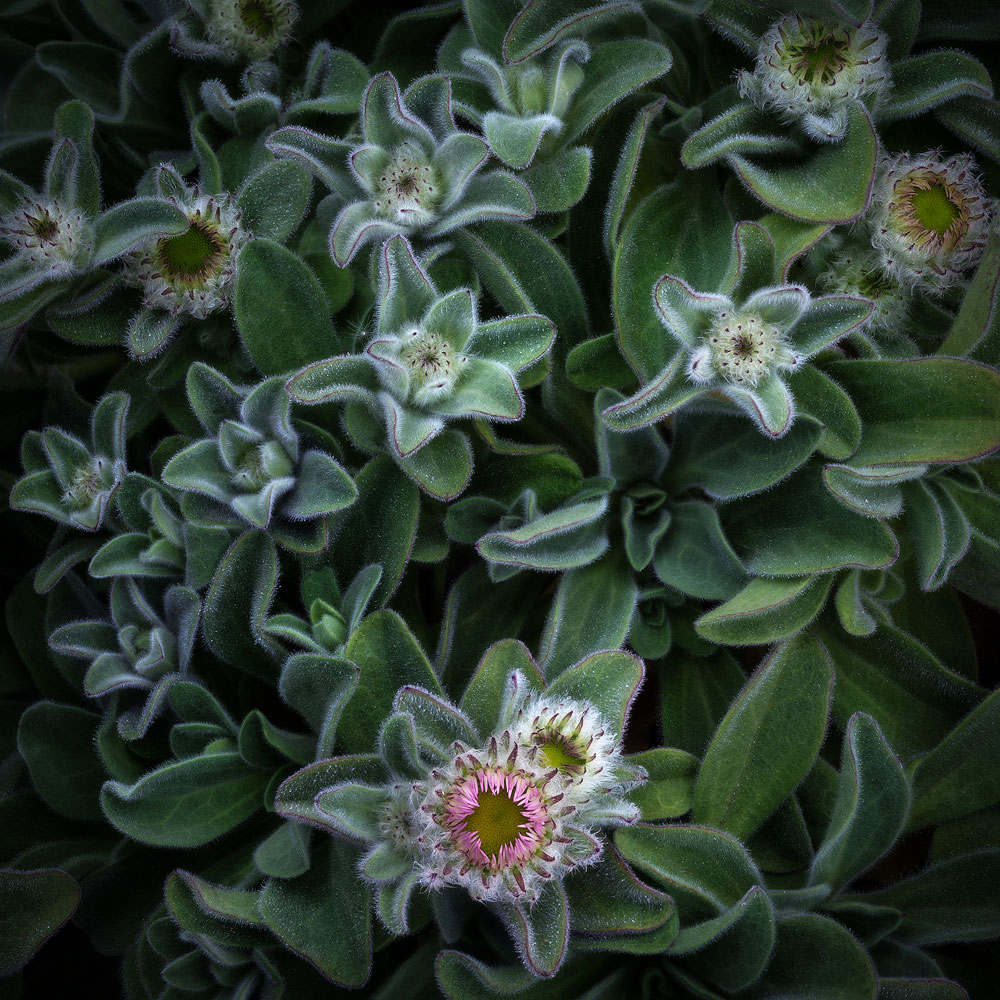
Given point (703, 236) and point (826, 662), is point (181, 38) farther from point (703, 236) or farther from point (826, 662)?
point (826, 662)

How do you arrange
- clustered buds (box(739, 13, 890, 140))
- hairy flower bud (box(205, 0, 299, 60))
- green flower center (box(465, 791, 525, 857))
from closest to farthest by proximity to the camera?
green flower center (box(465, 791, 525, 857))
clustered buds (box(739, 13, 890, 140))
hairy flower bud (box(205, 0, 299, 60))

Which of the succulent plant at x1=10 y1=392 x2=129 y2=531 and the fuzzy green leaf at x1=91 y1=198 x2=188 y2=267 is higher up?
the fuzzy green leaf at x1=91 y1=198 x2=188 y2=267

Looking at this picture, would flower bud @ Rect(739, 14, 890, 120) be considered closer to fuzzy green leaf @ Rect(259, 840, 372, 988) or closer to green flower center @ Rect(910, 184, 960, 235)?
green flower center @ Rect(910, 184, 960, 235)

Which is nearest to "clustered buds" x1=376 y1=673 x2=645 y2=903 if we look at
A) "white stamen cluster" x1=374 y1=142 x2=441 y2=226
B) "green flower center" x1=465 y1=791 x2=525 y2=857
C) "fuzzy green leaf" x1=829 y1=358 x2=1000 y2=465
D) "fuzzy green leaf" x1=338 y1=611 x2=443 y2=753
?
"green flower center" x1=465 y1=791 x2=525 y2=857

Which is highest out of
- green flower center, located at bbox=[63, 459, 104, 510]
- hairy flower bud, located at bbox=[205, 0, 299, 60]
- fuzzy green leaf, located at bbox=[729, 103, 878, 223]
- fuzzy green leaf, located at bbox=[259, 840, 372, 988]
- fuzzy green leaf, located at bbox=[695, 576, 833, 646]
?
hairy flower bud, located at bbox=[205, 0, 299, 60]

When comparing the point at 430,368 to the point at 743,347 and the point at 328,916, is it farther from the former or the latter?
the point at 328,916

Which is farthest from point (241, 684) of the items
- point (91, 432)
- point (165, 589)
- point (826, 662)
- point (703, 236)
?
point (703, 236)

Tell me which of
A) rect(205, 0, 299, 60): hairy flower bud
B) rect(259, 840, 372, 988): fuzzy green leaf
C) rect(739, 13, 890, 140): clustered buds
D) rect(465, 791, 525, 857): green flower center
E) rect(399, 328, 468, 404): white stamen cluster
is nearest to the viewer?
rect(465, 791, 525, 857): green flower center
